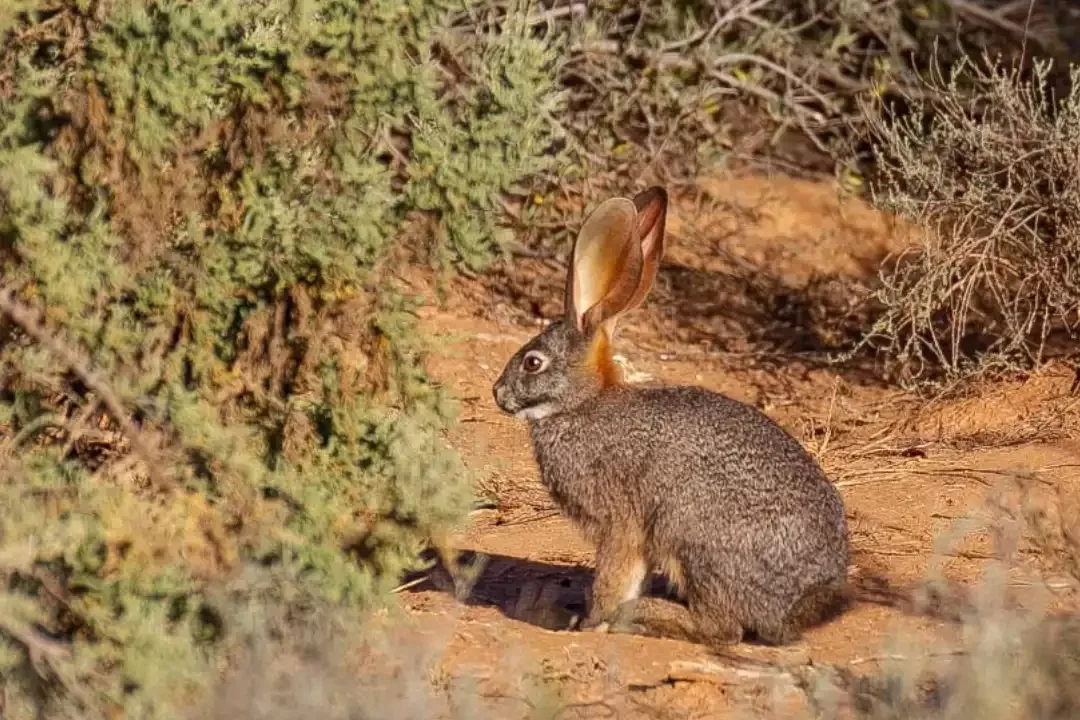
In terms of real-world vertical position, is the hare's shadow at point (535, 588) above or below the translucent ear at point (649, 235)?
below

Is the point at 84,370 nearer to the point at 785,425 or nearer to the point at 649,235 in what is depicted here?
the point at 649,235

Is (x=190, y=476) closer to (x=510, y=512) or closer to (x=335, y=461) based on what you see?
(x=335, y=461)

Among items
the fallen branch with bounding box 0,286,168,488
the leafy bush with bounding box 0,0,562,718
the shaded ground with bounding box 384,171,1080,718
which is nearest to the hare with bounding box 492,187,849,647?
the shaded ground with bounding box 384,171,1080,718

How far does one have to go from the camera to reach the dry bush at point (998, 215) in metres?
8.22

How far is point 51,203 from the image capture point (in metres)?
4.95

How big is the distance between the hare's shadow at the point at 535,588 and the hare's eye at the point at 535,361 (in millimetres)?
677

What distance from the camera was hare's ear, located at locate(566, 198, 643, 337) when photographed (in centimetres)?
594

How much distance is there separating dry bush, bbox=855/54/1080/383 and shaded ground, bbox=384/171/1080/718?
1.08 ft

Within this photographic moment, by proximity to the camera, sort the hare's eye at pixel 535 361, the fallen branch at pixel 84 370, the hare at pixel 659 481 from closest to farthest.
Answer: the fallen branch at pixel 84 370
the hare at pixel 659 481
the hare's eye at pixel 535 361

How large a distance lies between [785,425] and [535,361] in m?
2.99

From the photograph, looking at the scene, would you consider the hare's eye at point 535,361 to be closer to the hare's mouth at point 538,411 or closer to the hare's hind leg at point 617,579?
the hare's mouth at point 538,411

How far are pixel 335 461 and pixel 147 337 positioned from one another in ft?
2.20

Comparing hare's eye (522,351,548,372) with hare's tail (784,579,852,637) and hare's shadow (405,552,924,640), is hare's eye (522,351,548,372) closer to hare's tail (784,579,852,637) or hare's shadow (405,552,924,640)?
hare's shadow (405,552,924,640)

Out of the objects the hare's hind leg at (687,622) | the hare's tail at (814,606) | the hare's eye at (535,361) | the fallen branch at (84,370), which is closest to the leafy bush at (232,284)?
the fallen branch at (84,370)
